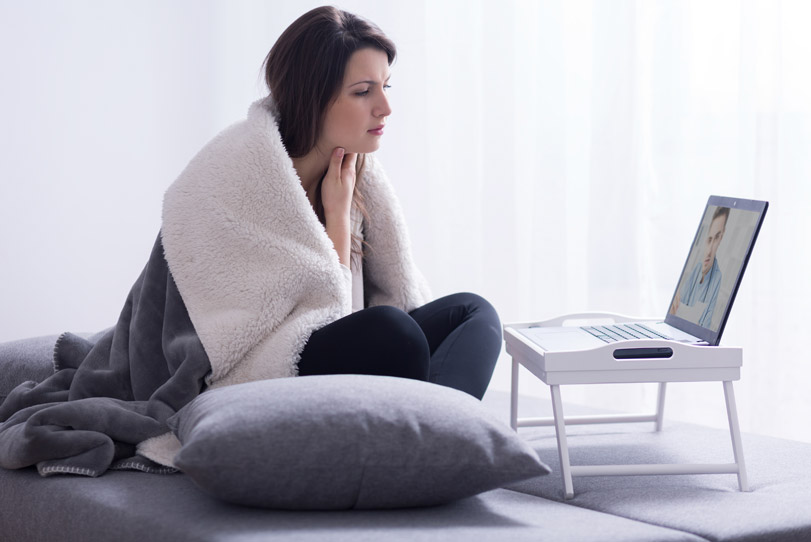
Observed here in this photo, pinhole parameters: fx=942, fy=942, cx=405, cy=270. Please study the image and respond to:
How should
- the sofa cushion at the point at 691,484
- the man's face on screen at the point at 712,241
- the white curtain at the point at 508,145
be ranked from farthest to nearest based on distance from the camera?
the white curtain at the point at 508,145, the man's face on screen at the point at 712,241, the sofa cushion at the point at 691,484

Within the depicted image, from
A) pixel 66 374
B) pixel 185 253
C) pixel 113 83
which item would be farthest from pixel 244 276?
pixel 113 83

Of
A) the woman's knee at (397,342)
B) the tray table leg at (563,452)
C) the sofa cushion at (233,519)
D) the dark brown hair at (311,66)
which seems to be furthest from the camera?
the dark brown hair at (311,66)

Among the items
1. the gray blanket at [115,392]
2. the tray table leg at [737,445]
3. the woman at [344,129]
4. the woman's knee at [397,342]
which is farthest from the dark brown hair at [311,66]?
the tray table leg at [737,445]

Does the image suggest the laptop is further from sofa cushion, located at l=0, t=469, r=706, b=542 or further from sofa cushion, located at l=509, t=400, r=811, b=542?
sofa cushion, located at l=0, t=469, r=706, b=542

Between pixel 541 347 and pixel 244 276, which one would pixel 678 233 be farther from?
pixel 244 276

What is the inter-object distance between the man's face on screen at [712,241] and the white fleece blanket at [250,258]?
64 centimetres

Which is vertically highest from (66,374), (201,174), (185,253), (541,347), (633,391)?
(201,174)

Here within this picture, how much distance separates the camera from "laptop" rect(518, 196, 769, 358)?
150 cm

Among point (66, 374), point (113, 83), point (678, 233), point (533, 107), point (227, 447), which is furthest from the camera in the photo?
point (113, 83)

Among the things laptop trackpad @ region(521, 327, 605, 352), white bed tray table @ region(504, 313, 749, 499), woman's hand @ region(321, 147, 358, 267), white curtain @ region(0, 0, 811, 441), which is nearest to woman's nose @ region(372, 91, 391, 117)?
woman's hand @ region(321, 147, 358, 267)

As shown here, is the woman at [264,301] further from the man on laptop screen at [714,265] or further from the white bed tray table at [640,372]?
the man on laptop screen at [714,265]

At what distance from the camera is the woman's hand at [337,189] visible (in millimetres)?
1812

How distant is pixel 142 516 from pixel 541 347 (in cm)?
66

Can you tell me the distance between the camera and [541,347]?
4.89ft
